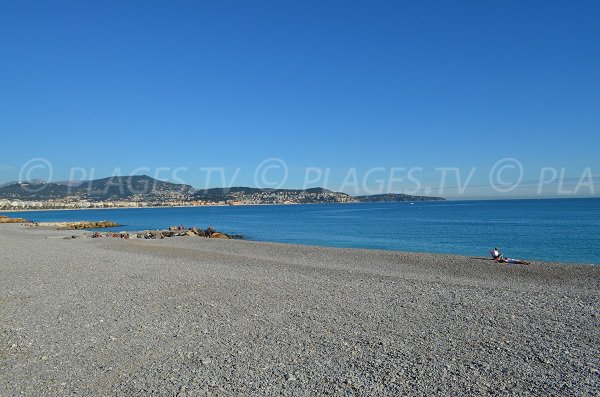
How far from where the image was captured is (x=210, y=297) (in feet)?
40.2

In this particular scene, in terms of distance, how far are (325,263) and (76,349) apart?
1498cm

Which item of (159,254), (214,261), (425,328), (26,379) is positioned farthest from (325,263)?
(26,379)

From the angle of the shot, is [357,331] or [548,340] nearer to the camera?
[548,340]

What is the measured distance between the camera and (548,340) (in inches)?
325

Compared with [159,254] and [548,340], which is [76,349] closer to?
[548,340]

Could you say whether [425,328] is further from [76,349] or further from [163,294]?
[163,294]

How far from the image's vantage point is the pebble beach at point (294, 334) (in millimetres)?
6281

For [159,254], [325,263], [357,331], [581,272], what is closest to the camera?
[357,331]

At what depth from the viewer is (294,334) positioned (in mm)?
8633

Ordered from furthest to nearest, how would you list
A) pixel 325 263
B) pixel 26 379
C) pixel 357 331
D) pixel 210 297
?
pixel 325 263 → pixel 210 297 → pixel 357 331 → pixel 26 379

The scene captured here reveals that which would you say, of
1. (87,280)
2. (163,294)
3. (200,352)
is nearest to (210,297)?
(163,294)

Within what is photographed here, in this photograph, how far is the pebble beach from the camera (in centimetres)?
628

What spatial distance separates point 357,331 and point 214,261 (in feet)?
46.7

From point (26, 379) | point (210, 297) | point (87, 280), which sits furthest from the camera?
point (87, 280)
